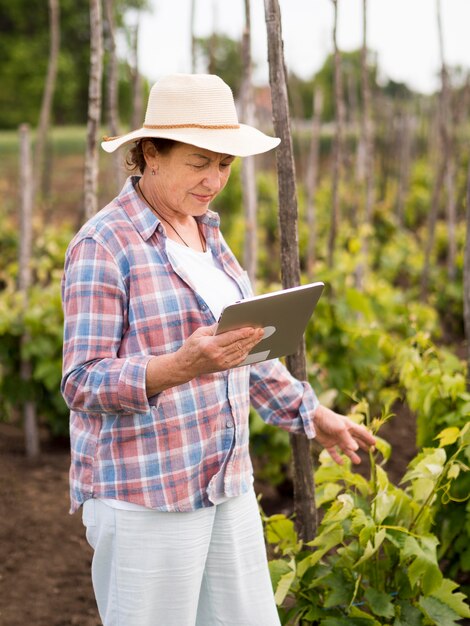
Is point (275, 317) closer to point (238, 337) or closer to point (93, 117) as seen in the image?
point (238, 337)

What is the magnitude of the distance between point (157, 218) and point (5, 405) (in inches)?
119

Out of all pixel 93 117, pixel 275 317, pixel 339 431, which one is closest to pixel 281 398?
pixel 339 431

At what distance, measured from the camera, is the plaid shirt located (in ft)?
5.21

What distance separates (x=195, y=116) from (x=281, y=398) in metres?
0.69

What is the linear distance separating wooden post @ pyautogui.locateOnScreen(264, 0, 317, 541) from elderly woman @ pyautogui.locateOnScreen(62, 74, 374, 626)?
484 millimetres

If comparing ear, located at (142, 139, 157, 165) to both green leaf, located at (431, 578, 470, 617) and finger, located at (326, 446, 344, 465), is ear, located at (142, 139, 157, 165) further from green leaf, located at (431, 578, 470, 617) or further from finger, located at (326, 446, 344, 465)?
green leaf, located at (431, 578, 470, 617)

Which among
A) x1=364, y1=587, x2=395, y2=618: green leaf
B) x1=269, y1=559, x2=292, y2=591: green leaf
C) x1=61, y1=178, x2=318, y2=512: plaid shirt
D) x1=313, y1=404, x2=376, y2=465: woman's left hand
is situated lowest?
x1=364, y1=587, x2=395, y2=618: green leaf

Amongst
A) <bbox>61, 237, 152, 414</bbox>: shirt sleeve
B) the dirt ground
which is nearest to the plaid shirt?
<bbox>61, 237, 152, 414</bbox>: shirt sleeve

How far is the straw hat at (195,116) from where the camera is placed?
167 cm

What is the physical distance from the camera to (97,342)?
5.21 ft

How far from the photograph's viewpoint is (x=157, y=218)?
66.9 inches

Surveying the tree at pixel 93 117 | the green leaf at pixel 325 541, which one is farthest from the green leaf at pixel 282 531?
the tree at pixel 93 117

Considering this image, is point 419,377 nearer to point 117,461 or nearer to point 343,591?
point 343,591

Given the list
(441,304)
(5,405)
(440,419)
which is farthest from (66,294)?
(441,304)
